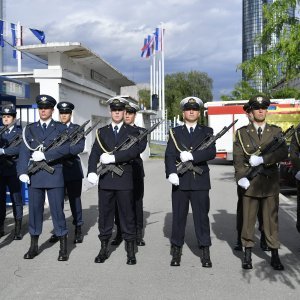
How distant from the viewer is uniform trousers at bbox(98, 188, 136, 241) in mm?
5410

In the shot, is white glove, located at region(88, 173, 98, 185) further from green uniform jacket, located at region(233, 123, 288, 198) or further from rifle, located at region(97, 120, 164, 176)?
green uniform jacket, located at region(233, 123, 288, 198)

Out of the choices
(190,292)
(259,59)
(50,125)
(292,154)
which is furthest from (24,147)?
(259,59)

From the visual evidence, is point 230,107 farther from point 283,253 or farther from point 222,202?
point 283,253

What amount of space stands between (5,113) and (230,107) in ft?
49.7

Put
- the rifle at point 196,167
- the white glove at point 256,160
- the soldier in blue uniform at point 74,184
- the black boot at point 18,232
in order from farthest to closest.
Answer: the black boot at point 18,232, the soldier in blue uniform at point 74,184, the rifle at point 196,167, the white glove at point 256,160

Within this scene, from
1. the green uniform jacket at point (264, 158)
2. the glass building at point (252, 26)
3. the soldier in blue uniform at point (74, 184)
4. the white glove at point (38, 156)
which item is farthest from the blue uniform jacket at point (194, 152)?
the glass building at point (252, 26)

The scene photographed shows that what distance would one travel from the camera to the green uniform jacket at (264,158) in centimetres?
509

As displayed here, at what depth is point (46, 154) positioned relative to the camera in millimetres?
5422

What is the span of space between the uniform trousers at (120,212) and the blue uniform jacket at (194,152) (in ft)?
1.94

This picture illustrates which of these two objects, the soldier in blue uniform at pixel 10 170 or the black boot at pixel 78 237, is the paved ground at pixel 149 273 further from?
the soldier in blue uniform at pixel 10 170

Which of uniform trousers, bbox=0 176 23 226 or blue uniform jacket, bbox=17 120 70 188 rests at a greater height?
blue uniform jacket, bbox=17 120 70 188

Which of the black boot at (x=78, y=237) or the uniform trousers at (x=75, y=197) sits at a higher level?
the uniform trousers at (x=75, y=197)

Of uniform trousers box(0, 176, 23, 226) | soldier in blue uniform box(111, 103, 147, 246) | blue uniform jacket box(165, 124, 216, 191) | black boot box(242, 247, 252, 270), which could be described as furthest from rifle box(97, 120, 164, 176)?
uniform trousers box(0, 176, 23, 226)

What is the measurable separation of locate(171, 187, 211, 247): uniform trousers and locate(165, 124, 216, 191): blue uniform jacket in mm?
95
